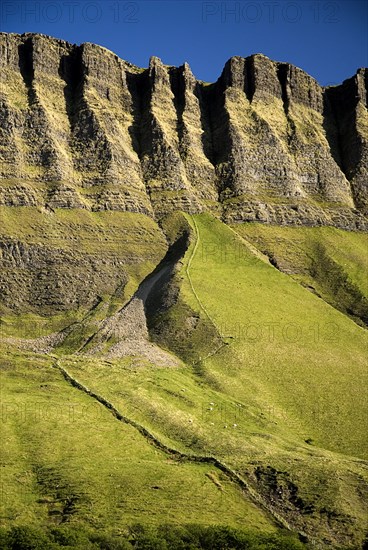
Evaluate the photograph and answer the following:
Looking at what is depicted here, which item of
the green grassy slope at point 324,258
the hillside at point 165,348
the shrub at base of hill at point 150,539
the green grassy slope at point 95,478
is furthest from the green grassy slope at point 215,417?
the green grassy slope at point 324,258

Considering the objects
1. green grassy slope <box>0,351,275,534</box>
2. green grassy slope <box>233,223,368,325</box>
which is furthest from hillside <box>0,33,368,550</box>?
green grassy slope <box>233,223,368,325</box>

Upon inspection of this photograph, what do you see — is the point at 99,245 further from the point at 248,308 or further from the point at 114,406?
the point at 114,406

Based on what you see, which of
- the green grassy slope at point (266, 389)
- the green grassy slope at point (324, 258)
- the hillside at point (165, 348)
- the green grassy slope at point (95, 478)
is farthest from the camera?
the green grassy slope at point (324, 258)

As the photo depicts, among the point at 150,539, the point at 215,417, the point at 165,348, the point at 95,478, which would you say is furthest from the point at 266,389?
the point at 150,539

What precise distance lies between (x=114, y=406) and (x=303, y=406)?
103 feet

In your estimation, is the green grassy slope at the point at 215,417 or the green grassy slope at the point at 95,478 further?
the green grassy slope at the point at 215,417

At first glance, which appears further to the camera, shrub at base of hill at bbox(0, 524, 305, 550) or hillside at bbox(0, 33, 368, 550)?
hillside at bbox(0, 33, 368, 550)

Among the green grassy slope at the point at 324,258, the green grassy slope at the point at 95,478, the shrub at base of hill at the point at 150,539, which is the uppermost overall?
the green grassy slope at the point at 324,258

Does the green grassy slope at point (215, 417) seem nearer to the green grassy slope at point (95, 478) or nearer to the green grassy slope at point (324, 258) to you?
the green grassy slope at point (95, 478)

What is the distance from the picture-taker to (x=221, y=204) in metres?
196

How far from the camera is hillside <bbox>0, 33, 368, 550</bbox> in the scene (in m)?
81.4

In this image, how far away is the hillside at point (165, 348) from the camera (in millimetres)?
81438

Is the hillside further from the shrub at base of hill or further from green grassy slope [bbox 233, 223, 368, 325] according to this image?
green grassy slope [bbox 233, 223, 368, 325]

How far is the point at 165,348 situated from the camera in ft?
442
